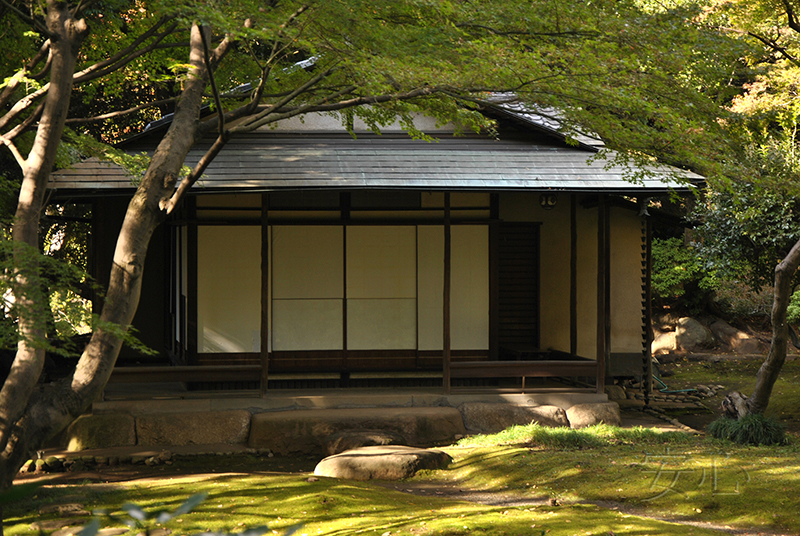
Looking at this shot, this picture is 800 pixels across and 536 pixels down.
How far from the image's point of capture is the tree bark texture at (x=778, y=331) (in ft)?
29.6

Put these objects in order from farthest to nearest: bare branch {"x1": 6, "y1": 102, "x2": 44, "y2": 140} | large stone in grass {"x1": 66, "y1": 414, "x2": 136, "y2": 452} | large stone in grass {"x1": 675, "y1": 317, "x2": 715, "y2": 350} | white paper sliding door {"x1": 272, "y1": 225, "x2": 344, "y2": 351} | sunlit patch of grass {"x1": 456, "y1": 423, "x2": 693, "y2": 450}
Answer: large stone in grass {"x1": 675, "y1": 317, "x2": 715, "y2": 350}, white paper sliding door {"x1": 272, "y1": 225, "x2": 344, "y2": 351}, large stone in grass {"x1": 66, "y1": 414, "x2": 136, "y2": 452}, sunlit patch of grass {"x1": 456, "y1": 423, "x2": 693, "y2": 450}, bare branch {"x1": 6, "y1": 102, "x2": 44, "y2": 140}

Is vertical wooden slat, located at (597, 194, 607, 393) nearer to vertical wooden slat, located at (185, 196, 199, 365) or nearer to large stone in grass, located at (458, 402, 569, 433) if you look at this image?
large stone in grass, located at (458, 402, 569, 433)

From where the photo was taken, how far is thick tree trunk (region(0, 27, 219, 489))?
6.01 meters

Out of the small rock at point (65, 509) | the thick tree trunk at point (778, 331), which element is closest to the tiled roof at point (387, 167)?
the thick tree trunk at point (778, 331)

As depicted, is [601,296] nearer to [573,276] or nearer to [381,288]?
[573,276]

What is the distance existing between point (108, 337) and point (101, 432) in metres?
3.56

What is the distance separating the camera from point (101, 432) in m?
9.30

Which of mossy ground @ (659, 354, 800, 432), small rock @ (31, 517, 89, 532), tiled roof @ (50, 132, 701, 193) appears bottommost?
mossy ground @ (659, 354, 800, 432)

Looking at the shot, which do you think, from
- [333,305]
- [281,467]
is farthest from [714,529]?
[333,305]

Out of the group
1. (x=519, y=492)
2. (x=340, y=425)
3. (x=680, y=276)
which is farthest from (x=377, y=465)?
(x=680, y=276)

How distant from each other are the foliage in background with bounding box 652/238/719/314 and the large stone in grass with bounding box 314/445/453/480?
12581 millimetres

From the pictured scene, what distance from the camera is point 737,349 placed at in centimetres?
1917

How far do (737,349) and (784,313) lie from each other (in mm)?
10851

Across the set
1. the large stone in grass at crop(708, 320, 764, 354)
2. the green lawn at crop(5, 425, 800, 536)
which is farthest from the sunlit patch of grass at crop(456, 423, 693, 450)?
the large stone in grass at crop(708, 320, 764, 354)
